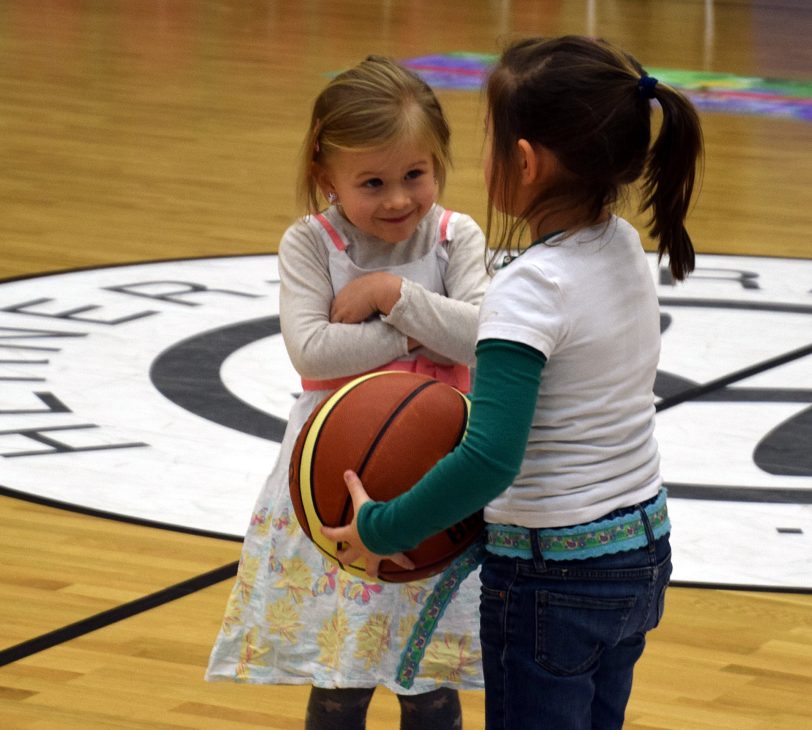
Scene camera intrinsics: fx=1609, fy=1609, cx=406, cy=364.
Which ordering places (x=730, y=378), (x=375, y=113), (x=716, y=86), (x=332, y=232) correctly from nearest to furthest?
(x=375, y=113) < (x=332, y=232) < (x=730, y=378) < (x=716, y=86)

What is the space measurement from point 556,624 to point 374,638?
1.43 feet

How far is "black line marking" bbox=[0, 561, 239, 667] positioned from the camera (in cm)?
258

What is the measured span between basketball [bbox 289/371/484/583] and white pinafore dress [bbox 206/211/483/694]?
214 millimetres

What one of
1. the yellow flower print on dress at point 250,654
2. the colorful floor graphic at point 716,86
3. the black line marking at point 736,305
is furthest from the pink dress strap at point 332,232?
the colorful floor graphic at point 716,86

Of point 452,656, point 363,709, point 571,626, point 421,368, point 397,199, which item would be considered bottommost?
point 363,709

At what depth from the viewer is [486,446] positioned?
1.43 metres

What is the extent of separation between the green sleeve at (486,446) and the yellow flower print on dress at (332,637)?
477 millimetres

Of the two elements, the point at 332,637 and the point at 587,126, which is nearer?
the point at 587,126

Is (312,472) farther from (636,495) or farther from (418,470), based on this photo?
(636,495)

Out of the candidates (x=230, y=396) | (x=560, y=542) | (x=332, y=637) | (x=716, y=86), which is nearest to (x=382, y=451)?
(x=560, y=542)

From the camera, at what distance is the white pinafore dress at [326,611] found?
6.34 feet

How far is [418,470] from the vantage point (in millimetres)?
1620

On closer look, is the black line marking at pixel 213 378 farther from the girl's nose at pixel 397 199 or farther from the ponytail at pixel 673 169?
the ponytail at pixel 673 169

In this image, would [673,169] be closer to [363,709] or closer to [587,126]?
[587,126]
